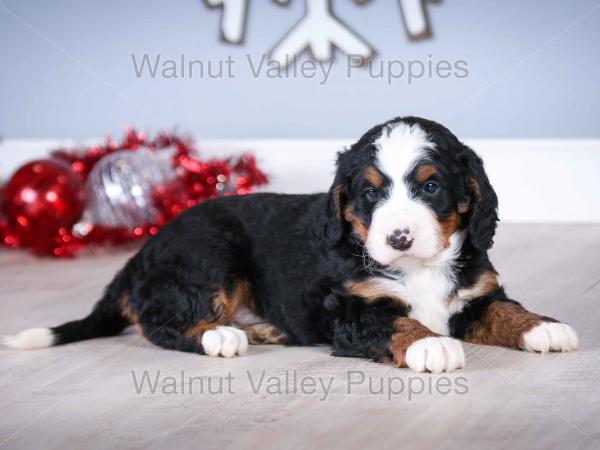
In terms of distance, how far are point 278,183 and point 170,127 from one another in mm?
841

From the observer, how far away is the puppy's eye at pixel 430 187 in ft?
9.27

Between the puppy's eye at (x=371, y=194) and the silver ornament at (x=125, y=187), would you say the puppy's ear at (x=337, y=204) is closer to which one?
the puppy's eye at (x=371, y=194)

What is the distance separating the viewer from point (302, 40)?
625 cm

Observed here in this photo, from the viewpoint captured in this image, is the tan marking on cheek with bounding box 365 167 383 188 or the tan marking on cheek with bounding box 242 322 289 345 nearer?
the tan marking on cheek with bounding box 365 167 383 188

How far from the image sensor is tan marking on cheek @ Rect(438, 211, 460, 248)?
283 centimetres

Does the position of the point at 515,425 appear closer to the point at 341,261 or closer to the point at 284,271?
the point at 341,261

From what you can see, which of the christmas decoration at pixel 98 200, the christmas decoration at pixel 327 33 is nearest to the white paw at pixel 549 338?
the christmas decoration at pixel 98 200

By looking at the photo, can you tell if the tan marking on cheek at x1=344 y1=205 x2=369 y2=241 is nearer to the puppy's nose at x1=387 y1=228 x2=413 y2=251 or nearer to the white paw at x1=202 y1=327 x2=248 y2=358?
the puppy's nose at x1=387 y1=228 x2=413 y2=251

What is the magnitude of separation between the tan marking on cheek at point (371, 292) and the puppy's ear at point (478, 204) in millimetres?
301

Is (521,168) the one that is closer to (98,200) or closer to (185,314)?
(98,200)

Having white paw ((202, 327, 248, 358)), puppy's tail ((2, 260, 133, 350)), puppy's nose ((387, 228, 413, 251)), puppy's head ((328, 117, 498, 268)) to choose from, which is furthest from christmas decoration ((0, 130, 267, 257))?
puppy's nose ((387, 228, 413, 251))

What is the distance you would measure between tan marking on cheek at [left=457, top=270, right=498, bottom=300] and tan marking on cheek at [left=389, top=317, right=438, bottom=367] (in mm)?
231

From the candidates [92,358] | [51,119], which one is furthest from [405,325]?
[51,119]

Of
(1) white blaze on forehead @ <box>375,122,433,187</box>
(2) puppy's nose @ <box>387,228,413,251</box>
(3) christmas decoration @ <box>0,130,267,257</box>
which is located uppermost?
(3) christmas decoration @ <box>0,130,267,257</box>
